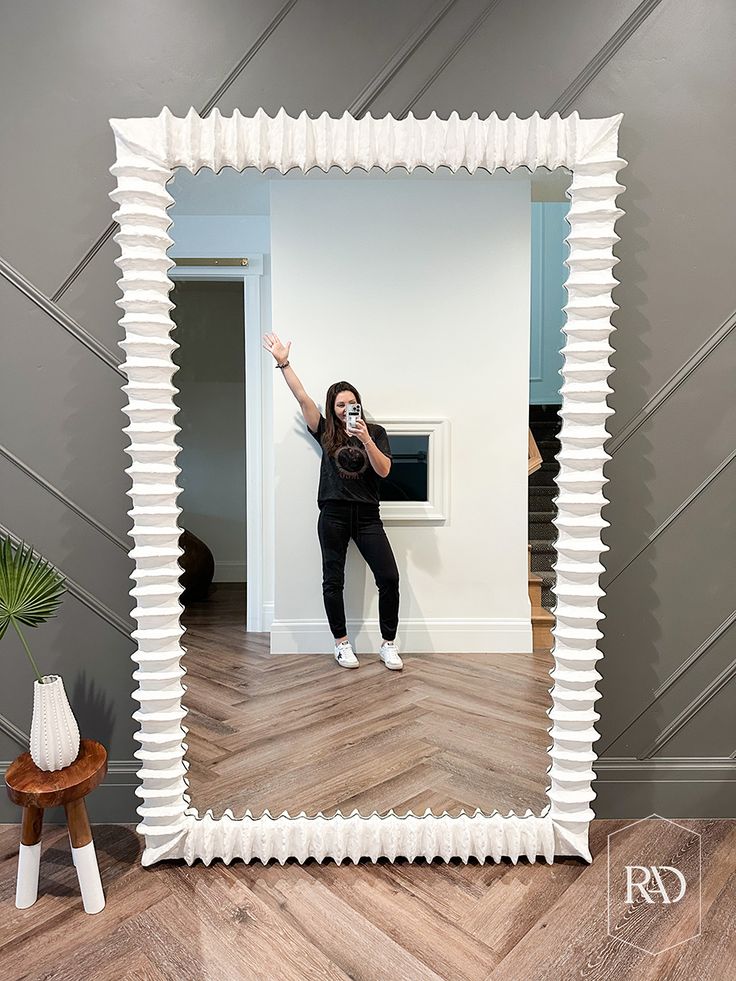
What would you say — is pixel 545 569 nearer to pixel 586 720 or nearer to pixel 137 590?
pixel 586 720

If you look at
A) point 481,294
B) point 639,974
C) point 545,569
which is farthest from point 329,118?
point 639,974

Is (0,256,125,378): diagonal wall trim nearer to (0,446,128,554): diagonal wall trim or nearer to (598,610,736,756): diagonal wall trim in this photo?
(0,446,128,554): diagonal wall trim

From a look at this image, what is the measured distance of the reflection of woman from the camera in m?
1.51

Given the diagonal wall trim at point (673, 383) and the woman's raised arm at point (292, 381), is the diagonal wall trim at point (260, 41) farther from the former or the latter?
the diagonal wall trim at point (673, 383)

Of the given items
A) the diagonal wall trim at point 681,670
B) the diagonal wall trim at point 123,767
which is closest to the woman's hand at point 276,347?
the diagonal wall trim at point 123,767

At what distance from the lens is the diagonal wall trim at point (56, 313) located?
63.3 inches

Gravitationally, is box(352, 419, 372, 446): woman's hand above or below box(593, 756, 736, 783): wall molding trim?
above

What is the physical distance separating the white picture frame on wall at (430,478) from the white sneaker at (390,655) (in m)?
0.28

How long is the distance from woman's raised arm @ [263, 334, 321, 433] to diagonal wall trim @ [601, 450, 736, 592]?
826 mm

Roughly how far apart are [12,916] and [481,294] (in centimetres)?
165

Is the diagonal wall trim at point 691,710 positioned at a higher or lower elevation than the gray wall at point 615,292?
lower

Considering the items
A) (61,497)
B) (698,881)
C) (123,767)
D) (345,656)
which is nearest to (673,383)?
(345,656)

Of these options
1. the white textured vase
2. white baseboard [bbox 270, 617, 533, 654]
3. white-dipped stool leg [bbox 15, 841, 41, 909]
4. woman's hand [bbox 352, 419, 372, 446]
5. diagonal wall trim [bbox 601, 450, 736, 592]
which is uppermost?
woman's hand [bbox 352, 419, 372, 446]

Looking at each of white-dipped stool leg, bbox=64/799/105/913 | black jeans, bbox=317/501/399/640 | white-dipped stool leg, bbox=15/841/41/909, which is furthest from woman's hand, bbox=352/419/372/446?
white-dipped stool leg, bbox=15/841/41/909
